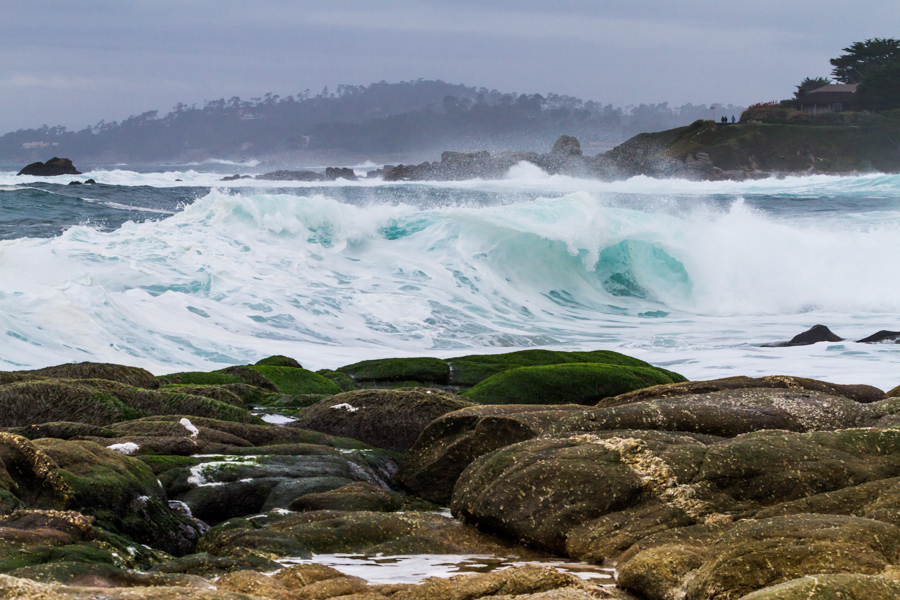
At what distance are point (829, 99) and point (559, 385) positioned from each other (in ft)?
359

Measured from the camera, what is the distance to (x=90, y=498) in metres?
4.99

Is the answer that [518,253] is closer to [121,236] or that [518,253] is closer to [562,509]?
[121,236]

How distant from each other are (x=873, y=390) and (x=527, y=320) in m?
13.0

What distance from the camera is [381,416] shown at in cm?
845

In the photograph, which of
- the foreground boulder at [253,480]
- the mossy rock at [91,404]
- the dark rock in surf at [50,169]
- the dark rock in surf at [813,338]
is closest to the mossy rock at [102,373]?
the mossy rock at [91,404]

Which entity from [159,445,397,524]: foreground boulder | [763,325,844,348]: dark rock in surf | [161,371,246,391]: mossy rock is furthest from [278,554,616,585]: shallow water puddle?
[763,325,844,348]: dark rock in surf

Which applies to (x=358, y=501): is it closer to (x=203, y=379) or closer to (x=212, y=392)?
(x=212, y=392)

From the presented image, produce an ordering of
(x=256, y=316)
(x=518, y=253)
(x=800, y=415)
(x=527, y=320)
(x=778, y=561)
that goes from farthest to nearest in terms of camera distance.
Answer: (x=518, y=253) → (x=527, y=320) → (x=256, y=316) → (x=800, y=415) → (x=778, y=561)

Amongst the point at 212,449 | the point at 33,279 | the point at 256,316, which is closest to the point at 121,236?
the point at 33,279

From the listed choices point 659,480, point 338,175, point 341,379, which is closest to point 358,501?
point 659,480

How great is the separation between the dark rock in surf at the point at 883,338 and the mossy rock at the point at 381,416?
1027cm

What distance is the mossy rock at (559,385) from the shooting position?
1029 cm

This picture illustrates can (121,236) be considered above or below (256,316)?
above

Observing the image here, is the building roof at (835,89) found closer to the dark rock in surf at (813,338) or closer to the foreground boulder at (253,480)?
the dark rock in surf at (813,338)
